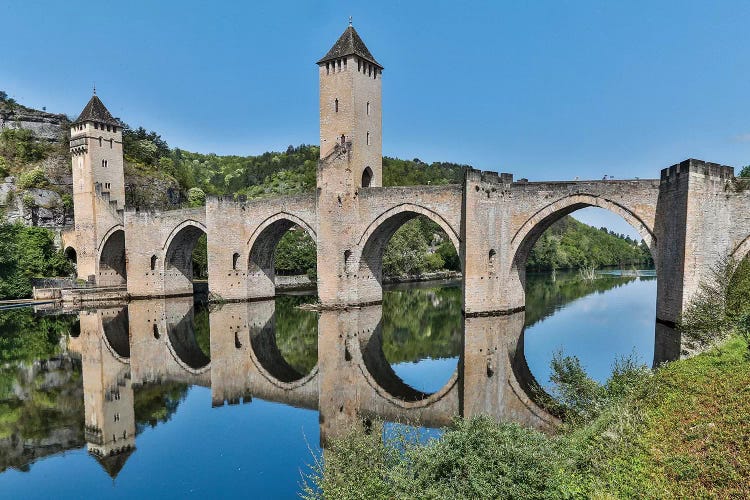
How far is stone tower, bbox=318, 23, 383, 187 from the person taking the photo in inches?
998

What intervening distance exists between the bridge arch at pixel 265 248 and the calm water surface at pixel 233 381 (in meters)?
4.07

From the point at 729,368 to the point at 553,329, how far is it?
11.3 meters

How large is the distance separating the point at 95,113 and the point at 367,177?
22977mm

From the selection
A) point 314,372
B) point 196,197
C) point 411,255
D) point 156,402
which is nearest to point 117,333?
point 156,402

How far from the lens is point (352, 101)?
25312 mm

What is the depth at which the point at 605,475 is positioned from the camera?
227 inches

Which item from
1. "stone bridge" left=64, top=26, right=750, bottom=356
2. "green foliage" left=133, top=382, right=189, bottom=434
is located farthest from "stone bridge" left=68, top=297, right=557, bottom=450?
"stone bridge" left=64, top=26, right=750, bottom=356

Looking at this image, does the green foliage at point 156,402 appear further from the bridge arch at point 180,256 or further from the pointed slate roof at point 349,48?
the bridge arch at point 180,256

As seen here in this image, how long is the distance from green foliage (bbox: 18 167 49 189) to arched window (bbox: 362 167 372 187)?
31.4 metres

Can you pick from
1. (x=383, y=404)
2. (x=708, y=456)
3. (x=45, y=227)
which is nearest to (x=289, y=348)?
(x=383, y=404)

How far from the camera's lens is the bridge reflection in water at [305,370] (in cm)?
1109

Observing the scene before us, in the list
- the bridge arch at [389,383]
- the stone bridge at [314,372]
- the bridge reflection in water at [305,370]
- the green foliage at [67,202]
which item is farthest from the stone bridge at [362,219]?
the bridge arch at [389,383]

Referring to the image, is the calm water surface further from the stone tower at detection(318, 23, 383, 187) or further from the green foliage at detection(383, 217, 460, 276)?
the green foliage at detection(383, 217, 460, 276)

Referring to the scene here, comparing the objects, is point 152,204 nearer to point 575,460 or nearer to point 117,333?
point 117,333
